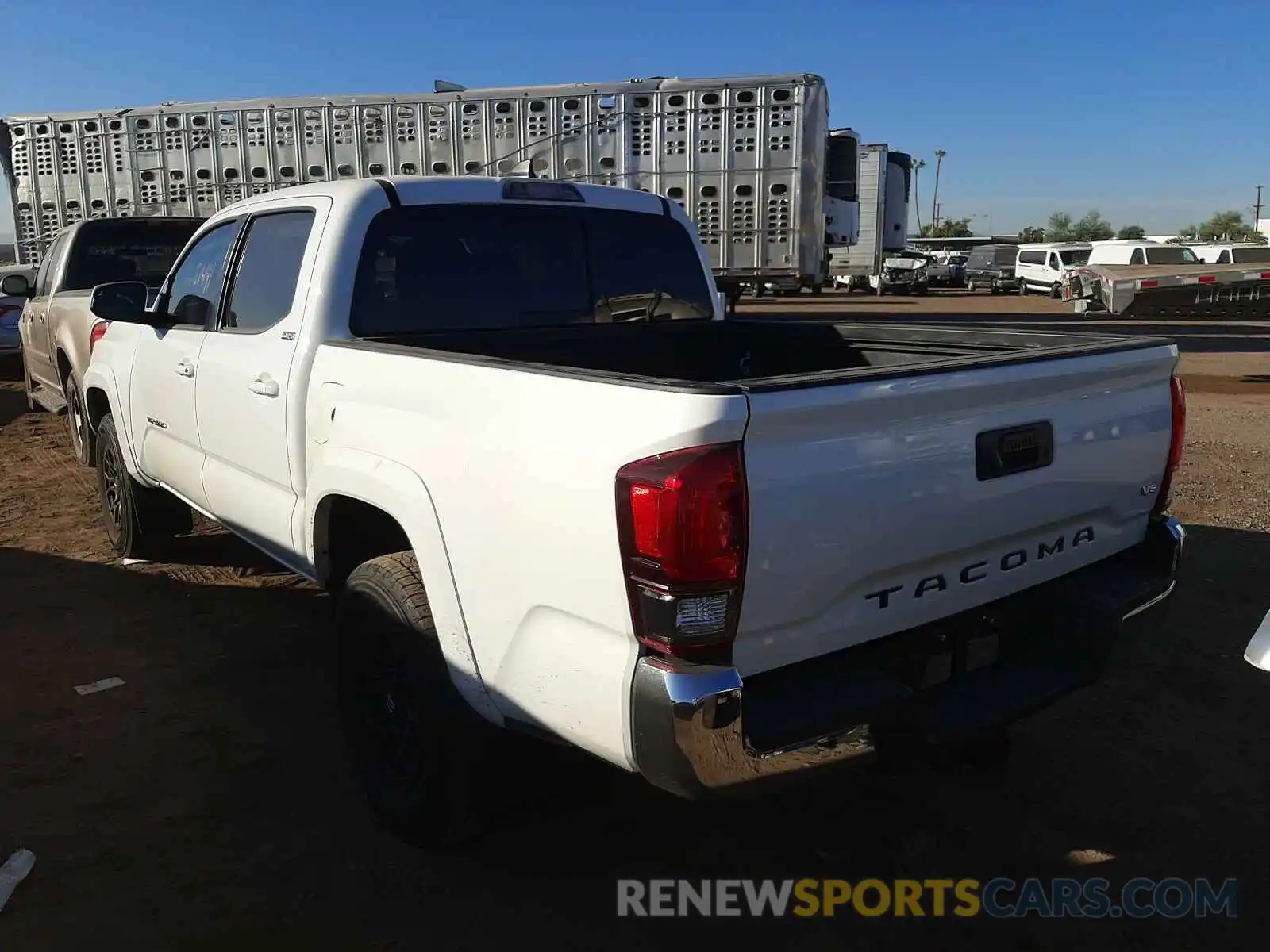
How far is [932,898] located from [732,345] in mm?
2181

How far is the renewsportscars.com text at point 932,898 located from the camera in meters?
2.86

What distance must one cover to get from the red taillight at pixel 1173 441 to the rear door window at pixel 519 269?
75.2 inches

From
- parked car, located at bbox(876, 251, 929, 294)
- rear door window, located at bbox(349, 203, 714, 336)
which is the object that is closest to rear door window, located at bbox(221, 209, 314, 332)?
rear door window, located at bbox(349, 203, 714, 336)

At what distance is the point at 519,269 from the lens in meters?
4.06

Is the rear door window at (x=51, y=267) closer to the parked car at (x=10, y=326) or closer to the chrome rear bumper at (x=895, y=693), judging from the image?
the parked car at (x=10, y=326)

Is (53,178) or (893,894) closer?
(893,894)

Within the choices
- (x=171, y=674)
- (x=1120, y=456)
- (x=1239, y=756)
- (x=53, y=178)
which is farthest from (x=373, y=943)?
(x=53, y=178)

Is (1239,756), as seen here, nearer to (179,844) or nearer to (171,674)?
(179,844)

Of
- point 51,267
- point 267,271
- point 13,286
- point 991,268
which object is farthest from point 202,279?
point 991,268

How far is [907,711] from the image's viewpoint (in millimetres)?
2500

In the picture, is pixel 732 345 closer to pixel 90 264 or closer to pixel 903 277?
pixel 90 264

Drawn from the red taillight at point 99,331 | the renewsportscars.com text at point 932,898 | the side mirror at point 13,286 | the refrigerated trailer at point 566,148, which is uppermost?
the refrigerated trailer at point 566,148

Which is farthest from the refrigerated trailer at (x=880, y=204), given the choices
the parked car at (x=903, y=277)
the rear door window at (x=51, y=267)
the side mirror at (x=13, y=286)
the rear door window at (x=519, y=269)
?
the rear door window at (x=519, y=269)

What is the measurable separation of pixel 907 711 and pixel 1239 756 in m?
1.90
